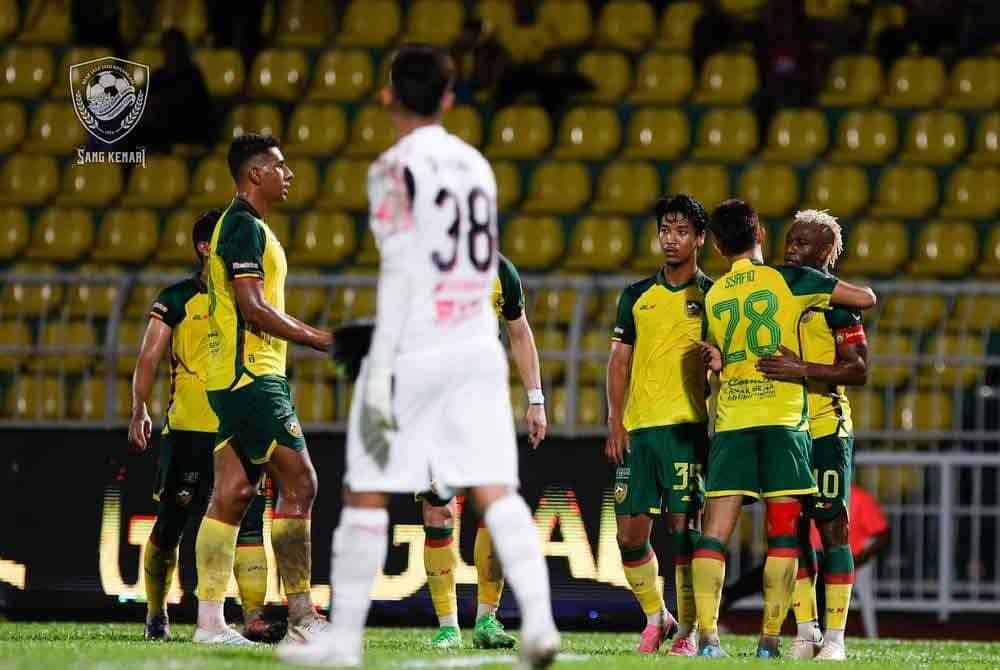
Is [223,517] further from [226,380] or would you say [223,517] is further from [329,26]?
[329,26]

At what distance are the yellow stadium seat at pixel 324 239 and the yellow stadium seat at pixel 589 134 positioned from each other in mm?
2245

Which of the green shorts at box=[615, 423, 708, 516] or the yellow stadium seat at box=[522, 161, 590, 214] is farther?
the yellow stadium seat at box=[522, 161, 590, 214]

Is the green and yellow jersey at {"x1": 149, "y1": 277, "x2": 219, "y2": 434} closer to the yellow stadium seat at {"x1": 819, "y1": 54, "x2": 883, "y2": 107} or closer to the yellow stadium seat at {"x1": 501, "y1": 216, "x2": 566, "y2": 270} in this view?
the yellow stadium seat at {"x1": 501, "y1": 216, "x2": 566, "y2": 270}

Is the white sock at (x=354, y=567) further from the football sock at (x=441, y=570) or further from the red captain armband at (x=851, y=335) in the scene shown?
the red captain armband at (x=851, y=335)

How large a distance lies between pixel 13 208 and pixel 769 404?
10.1 metres

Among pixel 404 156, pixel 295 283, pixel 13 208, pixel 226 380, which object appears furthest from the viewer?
pixel 13 208


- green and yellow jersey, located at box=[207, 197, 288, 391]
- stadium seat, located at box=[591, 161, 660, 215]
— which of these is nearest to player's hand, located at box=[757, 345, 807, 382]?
green and yellow jersey, located at box=[207, 197, 288, 391]

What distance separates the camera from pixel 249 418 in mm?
8047

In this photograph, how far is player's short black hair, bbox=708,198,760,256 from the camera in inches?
340

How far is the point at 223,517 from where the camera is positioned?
8242mm

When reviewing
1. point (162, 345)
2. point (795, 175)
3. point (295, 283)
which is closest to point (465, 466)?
point (162, 345)

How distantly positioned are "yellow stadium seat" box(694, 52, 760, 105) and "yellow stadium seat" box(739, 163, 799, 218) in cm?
109

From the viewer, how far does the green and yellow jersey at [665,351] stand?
9250 millimetres

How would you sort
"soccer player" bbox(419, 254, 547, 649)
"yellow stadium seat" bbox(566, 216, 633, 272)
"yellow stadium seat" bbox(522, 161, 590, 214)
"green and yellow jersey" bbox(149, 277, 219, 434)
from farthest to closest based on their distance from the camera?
"yellow stadium seat" bbox(522, 161, 590, 214) → "yellow stadium seat" bbox(566, 216, 633, 272) → "green and yellow jersey" bbox(149, 277, 219, 434) → "soccer player" bbox(419, 254, 547, 649)
